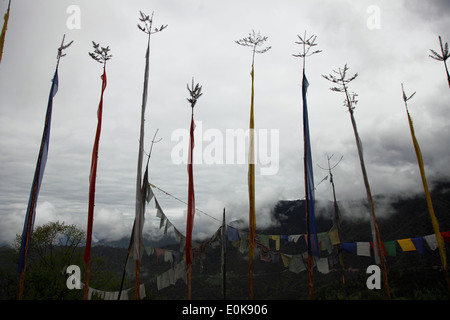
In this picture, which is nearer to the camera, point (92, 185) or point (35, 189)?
point (35, 189)

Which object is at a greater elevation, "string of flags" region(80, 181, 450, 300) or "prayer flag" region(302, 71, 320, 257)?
"prayer flag" region(302, 71, 320, 257)

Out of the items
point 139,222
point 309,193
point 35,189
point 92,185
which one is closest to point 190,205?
point 139,222

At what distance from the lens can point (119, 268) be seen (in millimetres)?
Result: 139625

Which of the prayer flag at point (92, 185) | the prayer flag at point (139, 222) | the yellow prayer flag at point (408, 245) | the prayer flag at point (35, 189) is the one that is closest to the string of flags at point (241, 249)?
the yellow prayer flag at point (408, 245)

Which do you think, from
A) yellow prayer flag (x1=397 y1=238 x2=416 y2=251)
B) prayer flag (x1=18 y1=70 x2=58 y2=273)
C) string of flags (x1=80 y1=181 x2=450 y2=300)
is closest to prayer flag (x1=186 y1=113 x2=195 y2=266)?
string of flags (x1=80 y1=181 x2=450 y2=300)

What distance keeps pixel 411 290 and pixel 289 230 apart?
5161 inches

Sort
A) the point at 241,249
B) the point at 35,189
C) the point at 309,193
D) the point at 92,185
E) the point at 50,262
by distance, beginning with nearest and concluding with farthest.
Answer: the point at 35,189 → the point at 92,185 → the point at 309,193 → the point at 241,249 → the point at 50,262

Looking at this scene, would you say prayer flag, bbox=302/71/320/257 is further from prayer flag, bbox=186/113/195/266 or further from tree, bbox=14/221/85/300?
tree, bbox=14/221/85/300

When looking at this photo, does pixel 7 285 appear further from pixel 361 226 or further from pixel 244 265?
pixel 361 226

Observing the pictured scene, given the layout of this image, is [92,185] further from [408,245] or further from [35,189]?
[408,245]

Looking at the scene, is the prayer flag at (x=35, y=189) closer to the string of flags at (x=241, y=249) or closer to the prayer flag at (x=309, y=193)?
the string of flags at (x=241, y=249)

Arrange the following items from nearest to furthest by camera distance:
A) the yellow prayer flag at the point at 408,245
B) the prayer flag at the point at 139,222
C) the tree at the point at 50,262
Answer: the prayer flag at the point at 139,222
the yellow prayer flag at the point at 408,245
the tree at the point at 50,262

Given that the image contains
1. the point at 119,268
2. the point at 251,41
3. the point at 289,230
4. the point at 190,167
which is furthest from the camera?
the point at 289,230
